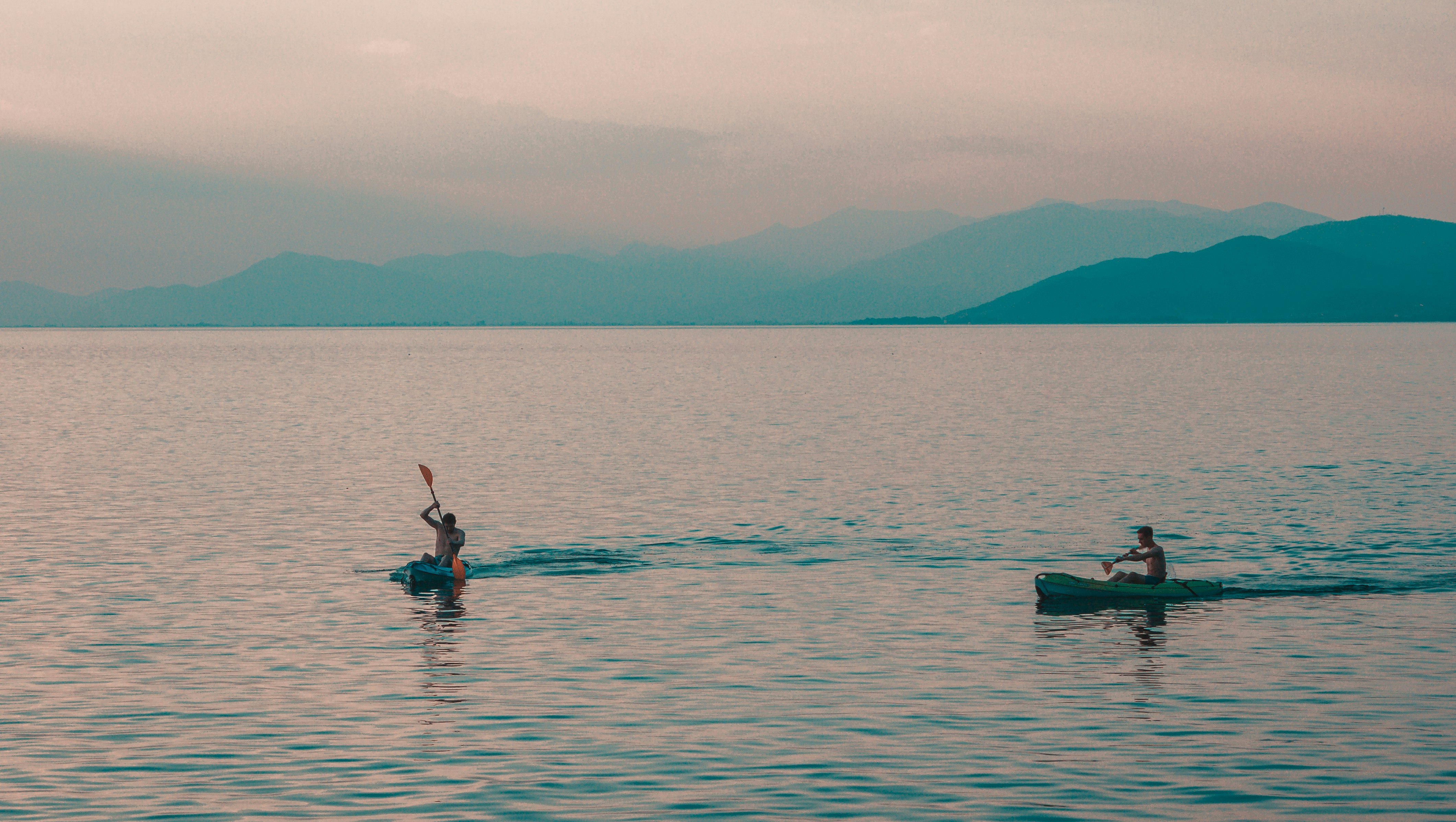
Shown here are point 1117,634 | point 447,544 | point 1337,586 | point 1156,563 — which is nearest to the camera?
point 1117,634

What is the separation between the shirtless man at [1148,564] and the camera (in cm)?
3142

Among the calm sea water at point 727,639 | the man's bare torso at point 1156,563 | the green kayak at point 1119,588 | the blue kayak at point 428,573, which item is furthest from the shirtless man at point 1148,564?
the blue kayak at point 428,573

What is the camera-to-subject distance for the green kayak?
3073 cm

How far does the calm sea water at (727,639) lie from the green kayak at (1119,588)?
49cm

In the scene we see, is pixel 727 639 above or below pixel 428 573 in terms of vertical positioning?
below

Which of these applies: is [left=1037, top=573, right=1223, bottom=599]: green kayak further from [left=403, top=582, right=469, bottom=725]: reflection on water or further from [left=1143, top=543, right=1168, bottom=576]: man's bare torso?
[left=403, top=582, right=469, bottom=725]: reflection on water

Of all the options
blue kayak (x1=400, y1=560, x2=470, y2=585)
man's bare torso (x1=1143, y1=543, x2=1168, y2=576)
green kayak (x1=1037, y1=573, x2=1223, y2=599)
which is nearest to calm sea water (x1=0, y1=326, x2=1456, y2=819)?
blue kayak (x1=400, y1=560, x2=470, y2=585)

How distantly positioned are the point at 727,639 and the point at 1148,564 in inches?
425

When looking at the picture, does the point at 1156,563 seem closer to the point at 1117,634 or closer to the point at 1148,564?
the point at 1148,564

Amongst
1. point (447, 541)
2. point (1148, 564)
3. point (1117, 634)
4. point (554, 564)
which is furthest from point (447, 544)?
point (1148, 564)

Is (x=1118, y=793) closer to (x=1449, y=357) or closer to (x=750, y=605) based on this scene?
(x=750, y=605)

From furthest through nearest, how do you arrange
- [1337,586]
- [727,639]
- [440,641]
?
[1337,586], [727,639], [440,641]

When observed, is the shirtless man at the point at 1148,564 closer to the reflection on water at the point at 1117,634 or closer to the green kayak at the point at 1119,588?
the green kayak at the point at 1119,588

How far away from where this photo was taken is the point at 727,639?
2703 cm
